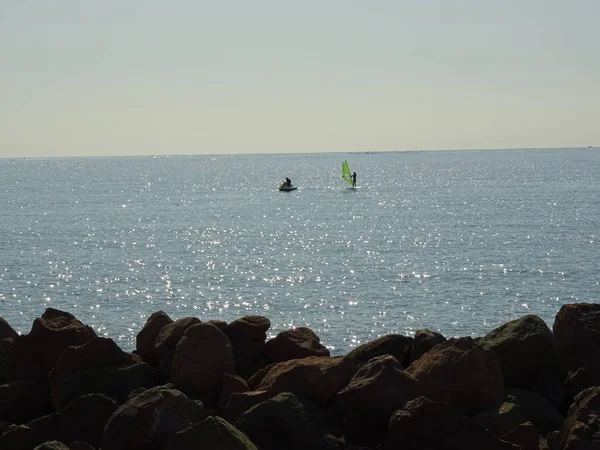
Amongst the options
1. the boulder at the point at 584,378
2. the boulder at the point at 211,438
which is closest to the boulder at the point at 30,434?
the boulder at the point at 211,438

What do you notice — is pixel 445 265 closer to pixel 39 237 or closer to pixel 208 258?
pixel 208 258

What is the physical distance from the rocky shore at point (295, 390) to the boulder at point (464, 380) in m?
0.02

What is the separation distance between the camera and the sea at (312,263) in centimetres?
4181

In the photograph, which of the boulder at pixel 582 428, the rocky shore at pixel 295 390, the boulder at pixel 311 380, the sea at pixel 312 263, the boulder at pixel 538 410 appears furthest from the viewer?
the sea at pixel 312 263

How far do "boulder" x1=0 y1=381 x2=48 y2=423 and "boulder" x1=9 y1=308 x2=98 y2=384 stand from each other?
337 millimetres

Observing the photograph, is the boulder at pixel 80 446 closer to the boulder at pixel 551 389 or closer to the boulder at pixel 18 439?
the boulder at pixel 18 439

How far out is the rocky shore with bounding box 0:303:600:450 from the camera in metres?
12.9

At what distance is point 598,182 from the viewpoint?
163m

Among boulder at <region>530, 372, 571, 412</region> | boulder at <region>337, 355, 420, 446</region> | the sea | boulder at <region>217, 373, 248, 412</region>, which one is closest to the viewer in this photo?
boulder at <region>337, 355, 420, 446</region>

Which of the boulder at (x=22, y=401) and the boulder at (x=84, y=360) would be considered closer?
the boulder at (x=84, y=360)

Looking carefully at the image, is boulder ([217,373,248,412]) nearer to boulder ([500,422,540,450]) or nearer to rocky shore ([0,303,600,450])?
rocky shore ([0,303,600,450])

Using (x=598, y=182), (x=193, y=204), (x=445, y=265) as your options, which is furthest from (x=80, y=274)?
(x=598, y=182)

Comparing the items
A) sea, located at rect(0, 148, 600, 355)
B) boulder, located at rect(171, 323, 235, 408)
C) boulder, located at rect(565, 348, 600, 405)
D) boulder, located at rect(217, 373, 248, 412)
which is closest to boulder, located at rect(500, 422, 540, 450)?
boulder, located at rect(565, 348, 600, 405)

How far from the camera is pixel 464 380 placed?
14.1 metres
